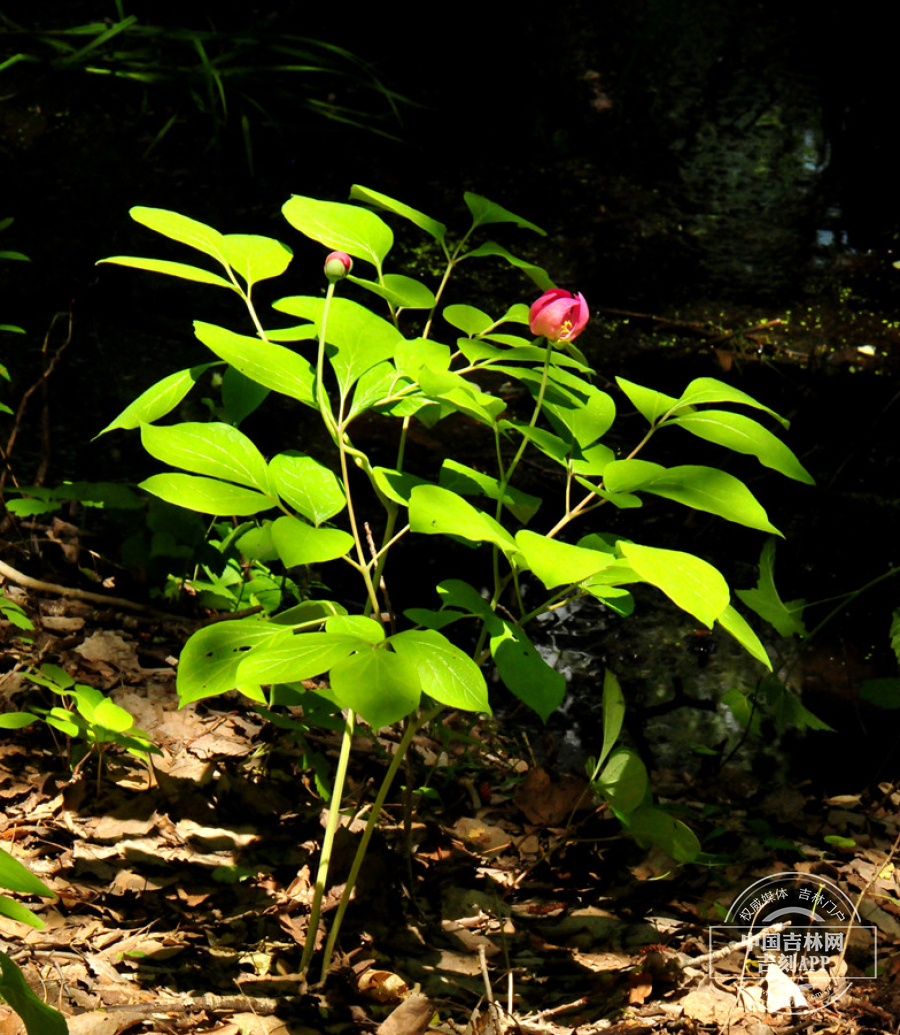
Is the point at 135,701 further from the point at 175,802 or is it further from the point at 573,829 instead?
the point at 573,829

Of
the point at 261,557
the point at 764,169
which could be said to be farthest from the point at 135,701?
the point at 764,169

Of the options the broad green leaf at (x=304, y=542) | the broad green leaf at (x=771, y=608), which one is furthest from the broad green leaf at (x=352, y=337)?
the broad green leaf at (x=771, y=608)

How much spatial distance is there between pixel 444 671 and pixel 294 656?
14cm

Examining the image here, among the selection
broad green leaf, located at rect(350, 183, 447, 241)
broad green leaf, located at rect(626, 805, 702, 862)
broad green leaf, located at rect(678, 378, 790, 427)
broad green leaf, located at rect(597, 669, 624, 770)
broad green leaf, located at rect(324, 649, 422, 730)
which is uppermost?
broad green leaf, located at rect(350, 183, 447, 241)

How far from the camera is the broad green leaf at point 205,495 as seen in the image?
92 cm

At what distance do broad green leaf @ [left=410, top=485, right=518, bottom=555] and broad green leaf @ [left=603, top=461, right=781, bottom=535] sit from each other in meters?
0.19

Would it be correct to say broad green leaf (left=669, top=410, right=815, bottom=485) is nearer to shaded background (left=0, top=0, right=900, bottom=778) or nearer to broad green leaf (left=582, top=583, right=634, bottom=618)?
broad green leaf (left=582, top=583, right=634, bottom=618)

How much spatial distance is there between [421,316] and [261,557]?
167 cm

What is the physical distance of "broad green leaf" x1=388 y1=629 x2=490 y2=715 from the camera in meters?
0.83

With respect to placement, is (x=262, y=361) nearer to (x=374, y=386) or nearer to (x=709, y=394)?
(x=374, y=386)

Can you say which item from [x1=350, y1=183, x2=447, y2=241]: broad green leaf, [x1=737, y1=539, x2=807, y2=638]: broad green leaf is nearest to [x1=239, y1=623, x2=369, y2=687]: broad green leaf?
[x1=350, y1=183, x2=447, y2=241]: broad green leaf

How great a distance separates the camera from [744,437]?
101 centimetres

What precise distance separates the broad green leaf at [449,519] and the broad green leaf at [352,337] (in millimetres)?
266

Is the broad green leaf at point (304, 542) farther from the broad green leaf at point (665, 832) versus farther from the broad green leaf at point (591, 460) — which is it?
the broad green leaf at point (665, 832)
